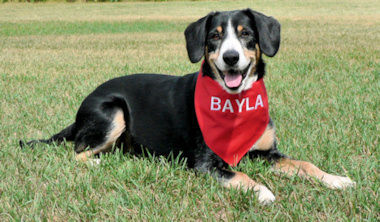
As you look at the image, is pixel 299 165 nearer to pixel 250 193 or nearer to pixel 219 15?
pixel 250 193

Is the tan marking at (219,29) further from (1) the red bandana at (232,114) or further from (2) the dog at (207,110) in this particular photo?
(1) the red bandana at (232,114)

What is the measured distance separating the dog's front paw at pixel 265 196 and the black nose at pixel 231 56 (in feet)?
3.59

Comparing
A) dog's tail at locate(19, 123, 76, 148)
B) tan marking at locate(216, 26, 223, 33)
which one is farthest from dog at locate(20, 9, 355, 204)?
dog's tail at locate(19, 123, 76, 148)

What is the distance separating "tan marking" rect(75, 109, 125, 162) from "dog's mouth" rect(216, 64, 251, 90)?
4.16 feet

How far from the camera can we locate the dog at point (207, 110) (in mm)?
3660

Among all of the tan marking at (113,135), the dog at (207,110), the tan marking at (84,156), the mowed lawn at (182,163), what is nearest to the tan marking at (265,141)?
A: the dog at (207,110)

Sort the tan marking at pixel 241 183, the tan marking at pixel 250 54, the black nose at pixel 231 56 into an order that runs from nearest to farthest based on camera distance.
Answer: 1. the tan marking at pixel 241 183
2. the black nose at pixel 231 56
3. the tan marking at pixel 250 54

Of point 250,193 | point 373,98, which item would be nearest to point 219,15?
point 250,193

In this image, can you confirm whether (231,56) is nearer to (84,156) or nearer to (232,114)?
(232,114)

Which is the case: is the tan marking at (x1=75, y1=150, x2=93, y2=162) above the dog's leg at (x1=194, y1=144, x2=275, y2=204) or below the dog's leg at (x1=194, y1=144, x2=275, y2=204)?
below

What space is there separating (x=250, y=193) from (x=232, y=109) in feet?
3.21

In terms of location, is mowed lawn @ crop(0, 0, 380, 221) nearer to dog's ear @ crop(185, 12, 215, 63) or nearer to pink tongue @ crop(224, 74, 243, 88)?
pink tongue @ crop(224, 74, 243, 88)

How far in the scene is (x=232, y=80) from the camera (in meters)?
3.75

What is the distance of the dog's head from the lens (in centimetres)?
367
